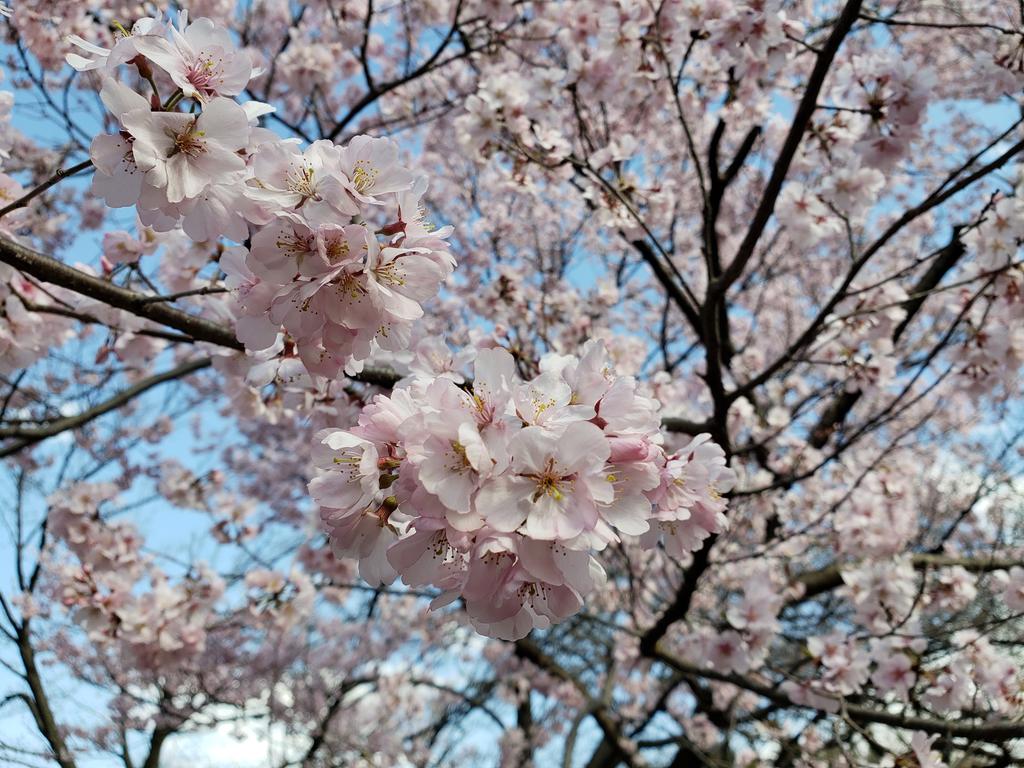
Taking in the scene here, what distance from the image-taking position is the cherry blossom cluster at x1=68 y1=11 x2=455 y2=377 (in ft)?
3.95

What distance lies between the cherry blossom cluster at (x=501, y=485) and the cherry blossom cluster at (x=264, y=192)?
0.22m

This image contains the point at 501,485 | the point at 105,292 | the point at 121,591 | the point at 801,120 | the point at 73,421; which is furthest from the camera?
the point at 121,591

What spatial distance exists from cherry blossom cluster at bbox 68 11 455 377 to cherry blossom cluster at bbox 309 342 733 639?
0.73 feet

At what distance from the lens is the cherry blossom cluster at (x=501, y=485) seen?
1096mm

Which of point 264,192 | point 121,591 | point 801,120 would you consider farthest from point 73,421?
point 801,120

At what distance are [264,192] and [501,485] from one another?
696mm

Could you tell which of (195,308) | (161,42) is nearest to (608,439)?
(161,42)

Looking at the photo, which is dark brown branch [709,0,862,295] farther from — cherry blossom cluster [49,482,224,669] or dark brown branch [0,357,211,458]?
cherry blossom cluster [49,482,224,669]

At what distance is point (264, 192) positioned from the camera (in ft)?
4.02

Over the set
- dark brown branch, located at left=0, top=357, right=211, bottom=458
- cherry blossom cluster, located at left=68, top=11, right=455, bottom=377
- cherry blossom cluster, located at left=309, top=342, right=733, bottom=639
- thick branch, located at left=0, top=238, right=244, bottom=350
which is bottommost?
cherry blossom cluster, located at left=309, top=342, right=733, bottom=639

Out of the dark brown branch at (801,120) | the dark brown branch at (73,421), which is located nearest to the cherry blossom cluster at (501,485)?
the dark brown branch at (801,120)

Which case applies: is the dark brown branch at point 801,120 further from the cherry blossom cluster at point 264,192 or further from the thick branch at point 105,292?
the thick branch at point 105,292

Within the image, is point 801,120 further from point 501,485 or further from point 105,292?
point 105,292

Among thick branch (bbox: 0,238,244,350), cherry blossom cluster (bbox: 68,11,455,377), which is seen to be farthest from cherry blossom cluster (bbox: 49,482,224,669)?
cherry blossom cluster (bbox: 68,11,455,377)
